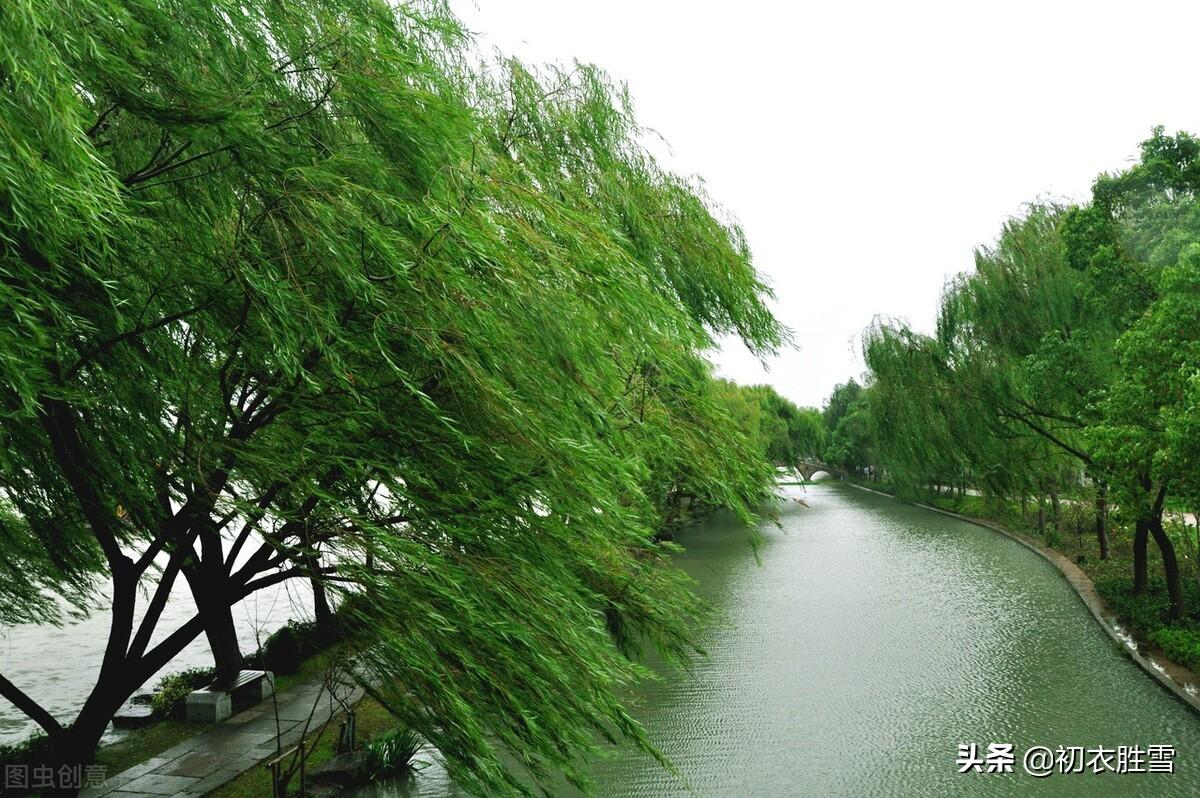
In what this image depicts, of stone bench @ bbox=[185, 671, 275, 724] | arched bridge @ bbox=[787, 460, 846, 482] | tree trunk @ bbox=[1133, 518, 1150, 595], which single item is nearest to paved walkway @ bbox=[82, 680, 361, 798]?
stone bench @ bbox=[185, 671, 275, 724]

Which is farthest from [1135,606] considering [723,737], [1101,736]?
[723,737]

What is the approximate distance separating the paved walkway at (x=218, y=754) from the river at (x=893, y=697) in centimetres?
113

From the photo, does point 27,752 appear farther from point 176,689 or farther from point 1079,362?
point 1079,362

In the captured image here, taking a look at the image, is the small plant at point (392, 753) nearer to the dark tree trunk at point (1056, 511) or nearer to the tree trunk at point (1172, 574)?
the tree trunk at point (1172, 574)

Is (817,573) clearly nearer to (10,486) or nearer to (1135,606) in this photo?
(1135,606)

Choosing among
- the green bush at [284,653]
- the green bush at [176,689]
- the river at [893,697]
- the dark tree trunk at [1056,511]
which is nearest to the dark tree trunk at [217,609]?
the green bush at [176,689]

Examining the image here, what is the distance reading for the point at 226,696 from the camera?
27.1ft

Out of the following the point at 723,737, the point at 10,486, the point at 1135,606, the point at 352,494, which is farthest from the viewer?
the point at 1135,606

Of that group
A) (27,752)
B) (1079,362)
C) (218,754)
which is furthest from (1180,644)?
(27,752)

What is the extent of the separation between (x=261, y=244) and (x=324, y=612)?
7.50 meters

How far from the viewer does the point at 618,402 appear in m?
4.93

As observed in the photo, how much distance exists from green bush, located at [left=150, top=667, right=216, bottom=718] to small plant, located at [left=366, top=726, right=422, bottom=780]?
2669mm

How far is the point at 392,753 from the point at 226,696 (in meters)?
2.20

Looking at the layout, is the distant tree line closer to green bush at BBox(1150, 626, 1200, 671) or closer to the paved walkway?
green bush at BBox(1150, 626, 1200, 671)
